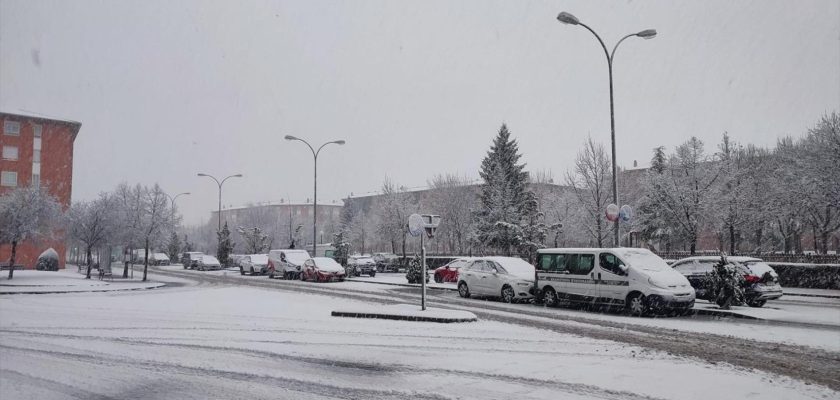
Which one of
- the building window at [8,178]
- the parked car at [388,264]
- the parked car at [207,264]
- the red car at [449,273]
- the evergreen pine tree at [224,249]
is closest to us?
the red car at [449,273]

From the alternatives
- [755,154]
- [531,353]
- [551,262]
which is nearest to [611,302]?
[551,262]

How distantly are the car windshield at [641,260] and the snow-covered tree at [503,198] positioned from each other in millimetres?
25065

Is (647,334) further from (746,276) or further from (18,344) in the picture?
(18,344)

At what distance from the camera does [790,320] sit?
1427 cm

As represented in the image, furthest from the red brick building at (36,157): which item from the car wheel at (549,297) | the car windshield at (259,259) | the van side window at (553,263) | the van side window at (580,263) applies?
the van side window at (580,263)

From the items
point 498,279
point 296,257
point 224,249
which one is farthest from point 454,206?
point 498,279

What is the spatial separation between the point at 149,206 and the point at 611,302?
3277 cm

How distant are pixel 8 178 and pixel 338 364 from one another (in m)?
53.2

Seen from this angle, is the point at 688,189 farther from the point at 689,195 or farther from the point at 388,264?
the point at 388,264

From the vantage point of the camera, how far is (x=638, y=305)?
15.0m

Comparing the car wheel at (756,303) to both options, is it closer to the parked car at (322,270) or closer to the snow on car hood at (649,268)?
the snow on car hood at (649,268)

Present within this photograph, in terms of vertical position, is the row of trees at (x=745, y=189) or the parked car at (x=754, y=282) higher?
the row of trees at (x=745, y=189)

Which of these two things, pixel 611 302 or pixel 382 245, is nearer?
pixel 611 302

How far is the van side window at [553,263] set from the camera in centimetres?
1731
